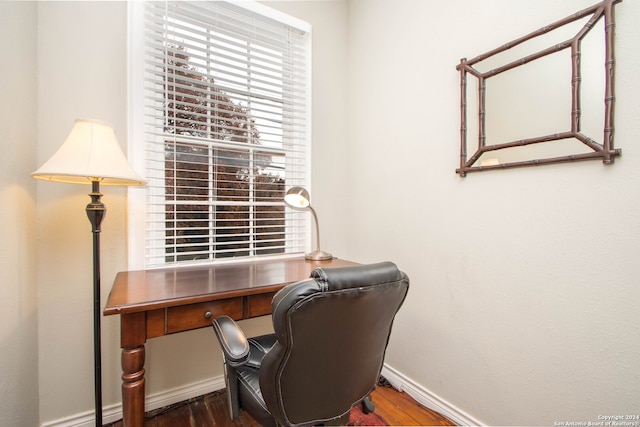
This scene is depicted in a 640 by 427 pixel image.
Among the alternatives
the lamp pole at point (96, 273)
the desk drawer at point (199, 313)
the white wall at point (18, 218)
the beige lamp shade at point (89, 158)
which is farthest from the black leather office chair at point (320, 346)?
the white wall at point (18, 218)

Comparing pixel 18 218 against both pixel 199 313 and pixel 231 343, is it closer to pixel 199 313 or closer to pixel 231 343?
pixel 199 313

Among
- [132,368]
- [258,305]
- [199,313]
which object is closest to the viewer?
[132,368]

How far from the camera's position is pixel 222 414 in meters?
1.63

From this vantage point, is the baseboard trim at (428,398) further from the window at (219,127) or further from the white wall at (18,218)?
the white wall at (18,218)

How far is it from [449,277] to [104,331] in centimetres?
186

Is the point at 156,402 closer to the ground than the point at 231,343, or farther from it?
closer to the ground

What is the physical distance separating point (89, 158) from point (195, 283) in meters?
0.67

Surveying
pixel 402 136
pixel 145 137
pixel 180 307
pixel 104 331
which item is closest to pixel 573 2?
pixel 402 136

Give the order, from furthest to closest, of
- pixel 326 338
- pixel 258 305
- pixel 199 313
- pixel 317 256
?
pixel 317 256
pixel 258 305
pixel 199 313
pixel 326 338

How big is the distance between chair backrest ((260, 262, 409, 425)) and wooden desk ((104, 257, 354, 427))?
1.35ft

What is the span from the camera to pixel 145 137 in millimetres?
1617

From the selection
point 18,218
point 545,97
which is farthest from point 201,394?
point 545,97

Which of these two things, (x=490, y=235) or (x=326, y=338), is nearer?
(x=326, y=338)

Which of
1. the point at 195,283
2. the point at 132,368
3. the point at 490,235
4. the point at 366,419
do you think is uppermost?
the point at 490,235
